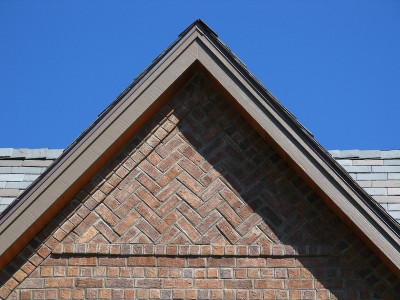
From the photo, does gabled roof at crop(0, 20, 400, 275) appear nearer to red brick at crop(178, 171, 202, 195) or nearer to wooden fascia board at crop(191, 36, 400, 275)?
wooden fascia board at crop(191, 36, 400, 275)

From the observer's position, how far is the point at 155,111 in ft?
27.0

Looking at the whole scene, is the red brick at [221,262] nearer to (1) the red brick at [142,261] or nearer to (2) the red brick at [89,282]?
(1) the red brick at [142,261]

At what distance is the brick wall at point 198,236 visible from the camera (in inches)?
304

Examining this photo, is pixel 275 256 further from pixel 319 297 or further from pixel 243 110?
pixel 243 110

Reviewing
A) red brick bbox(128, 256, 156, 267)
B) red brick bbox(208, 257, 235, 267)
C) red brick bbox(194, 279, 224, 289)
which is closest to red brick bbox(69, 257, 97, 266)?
red brick bbox(128, 256, 156, 267)

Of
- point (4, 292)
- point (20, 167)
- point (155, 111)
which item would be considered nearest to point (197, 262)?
point (155, 111)

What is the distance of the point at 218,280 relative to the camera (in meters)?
7.75

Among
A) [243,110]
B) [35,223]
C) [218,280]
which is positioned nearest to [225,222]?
[218,280]

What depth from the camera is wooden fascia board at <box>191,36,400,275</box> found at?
7.37 metres

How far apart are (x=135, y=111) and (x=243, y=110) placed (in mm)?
1197

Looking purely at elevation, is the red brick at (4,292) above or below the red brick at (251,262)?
below

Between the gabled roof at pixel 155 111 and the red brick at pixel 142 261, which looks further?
the red brick at pixel 142 261

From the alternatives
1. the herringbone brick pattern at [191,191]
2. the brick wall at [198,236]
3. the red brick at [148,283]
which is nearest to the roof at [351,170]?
the brick wall at [198,236]

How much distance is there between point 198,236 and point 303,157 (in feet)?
4.72
